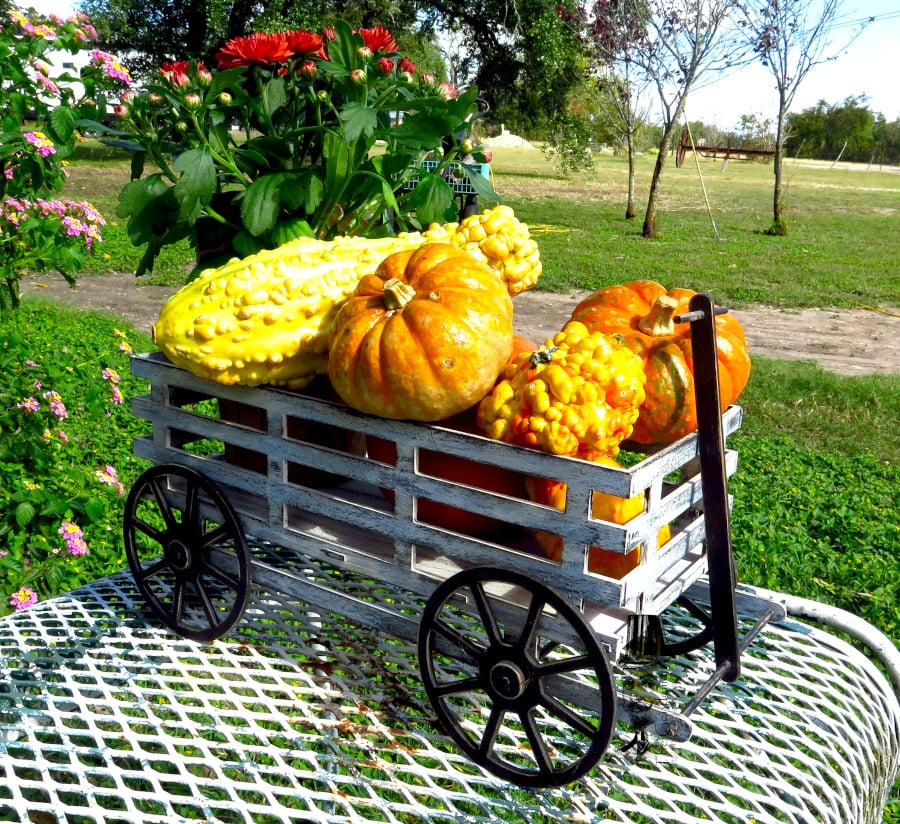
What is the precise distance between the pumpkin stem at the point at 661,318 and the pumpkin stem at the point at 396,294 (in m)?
0.47

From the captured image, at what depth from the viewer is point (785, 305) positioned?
9578 millimetres

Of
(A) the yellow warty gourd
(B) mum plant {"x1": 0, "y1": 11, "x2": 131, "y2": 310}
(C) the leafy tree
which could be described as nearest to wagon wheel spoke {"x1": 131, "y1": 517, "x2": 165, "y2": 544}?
(A) the yellow warty gourd

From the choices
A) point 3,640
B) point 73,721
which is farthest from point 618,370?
point 3,640

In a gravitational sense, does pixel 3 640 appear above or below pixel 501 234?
below

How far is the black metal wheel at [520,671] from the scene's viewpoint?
1.50 metres

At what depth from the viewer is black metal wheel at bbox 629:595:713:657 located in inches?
75.0

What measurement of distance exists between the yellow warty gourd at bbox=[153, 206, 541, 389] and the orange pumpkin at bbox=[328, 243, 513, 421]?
0.13 metres

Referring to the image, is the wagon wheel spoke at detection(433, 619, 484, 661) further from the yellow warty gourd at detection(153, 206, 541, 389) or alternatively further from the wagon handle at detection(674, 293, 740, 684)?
the yellow warty gourd at detection(153, 206, 541, 389)

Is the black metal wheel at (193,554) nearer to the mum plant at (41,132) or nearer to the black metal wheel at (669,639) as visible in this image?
the black metal wheel at (669,639)

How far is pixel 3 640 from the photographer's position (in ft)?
6.86

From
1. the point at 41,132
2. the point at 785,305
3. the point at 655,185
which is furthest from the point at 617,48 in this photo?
the point at 41,132

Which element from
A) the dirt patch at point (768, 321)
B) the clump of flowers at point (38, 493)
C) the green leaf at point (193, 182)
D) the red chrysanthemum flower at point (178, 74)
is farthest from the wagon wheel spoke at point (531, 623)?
the dirt patch at point (768, 321)

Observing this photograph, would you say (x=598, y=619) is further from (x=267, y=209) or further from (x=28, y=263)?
(x=28, y=263)

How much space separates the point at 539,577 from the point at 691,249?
1309cm
